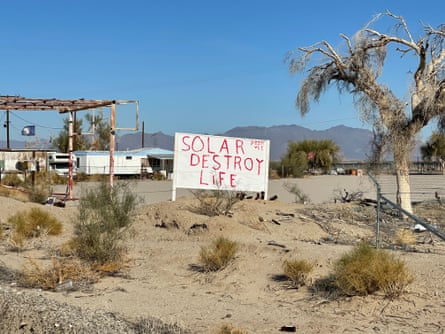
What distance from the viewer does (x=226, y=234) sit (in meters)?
13.7

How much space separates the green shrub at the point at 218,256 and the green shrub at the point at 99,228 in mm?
1752

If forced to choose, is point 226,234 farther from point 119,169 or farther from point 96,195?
point 119,169

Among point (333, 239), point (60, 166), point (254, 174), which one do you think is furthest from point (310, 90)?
point (60, 166)

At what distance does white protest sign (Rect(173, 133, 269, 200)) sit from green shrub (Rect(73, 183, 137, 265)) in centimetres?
499

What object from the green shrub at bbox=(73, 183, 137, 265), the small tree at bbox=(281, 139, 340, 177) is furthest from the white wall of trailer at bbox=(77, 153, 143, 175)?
the green shrub at bbox=(73, 183, 137, 265)

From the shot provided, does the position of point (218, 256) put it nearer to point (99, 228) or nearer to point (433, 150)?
point (99, 228)

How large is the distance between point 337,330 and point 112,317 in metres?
2.81

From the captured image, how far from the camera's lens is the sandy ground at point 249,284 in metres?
7.70

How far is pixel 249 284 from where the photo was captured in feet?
32.0

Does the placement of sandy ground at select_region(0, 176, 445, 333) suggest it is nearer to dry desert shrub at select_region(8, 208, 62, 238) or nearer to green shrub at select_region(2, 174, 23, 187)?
dry desert shrub at select_region(8, 208, 62, 238)

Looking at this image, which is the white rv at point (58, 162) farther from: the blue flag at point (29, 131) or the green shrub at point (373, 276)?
the green shrub at point (373, 276)

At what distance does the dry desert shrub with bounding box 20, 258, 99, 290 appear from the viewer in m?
9.48

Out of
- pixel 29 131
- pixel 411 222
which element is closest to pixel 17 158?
pixel 29 131

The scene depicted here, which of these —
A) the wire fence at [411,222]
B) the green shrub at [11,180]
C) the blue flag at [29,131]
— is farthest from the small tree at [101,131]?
the wire fence at [411,222]
